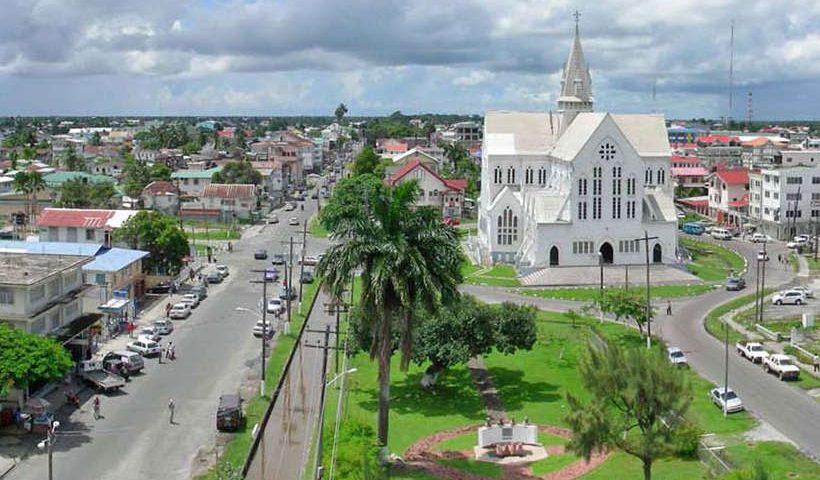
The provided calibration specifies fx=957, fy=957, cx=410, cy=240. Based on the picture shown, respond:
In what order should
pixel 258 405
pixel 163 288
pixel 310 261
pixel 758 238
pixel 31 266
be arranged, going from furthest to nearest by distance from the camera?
pixel 758 238
pixel 310 261
pixel 163 288
pixel 31 266
pixel 258 405

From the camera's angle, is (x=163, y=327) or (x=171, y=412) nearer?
(x=171, y=412)

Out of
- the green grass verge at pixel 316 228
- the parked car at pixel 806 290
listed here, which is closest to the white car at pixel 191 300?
the green grass verge at pixel 316 228

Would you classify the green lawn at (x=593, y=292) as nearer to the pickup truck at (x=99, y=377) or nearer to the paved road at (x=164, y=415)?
the paved road at (x=164, y=415)

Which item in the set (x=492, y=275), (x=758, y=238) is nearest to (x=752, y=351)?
(x=492, y=275)

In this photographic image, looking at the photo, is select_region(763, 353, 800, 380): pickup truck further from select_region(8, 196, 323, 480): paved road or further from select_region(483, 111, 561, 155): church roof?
select_region(483, 111, 561, 155): church roof

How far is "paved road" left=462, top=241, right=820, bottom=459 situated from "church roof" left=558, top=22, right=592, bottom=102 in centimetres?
2186

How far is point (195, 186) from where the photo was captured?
125m

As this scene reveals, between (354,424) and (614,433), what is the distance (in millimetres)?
8514

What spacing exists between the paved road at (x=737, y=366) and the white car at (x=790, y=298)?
3546 mm

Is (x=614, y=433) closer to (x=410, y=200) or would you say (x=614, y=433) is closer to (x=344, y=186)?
(x=410, y=200)

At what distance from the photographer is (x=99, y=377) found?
4384 cm

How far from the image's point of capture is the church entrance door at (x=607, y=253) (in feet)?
248

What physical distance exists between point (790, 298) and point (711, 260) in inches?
756

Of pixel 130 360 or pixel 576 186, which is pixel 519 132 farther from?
pixel 130 360
